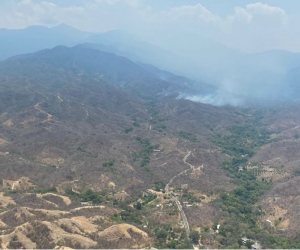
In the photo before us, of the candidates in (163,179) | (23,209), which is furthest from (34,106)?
(23,209)

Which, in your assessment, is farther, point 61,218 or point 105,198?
point 105,198

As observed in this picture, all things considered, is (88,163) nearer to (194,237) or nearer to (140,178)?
(140,178)

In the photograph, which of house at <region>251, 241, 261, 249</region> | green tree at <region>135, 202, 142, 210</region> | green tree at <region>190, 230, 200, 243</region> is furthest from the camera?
green tree at <region>135, 202, 142, 210</region>

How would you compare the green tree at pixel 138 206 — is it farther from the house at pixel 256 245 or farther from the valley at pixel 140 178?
the house at pixel 256 245

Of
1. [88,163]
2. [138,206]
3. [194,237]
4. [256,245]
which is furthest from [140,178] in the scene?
[256,245]

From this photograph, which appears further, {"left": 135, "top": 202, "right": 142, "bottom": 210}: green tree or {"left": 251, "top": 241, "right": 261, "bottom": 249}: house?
{"left": 135, "top": 202, "right": 142, "bottom": 210}: green tree

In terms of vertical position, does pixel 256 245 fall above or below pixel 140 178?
above

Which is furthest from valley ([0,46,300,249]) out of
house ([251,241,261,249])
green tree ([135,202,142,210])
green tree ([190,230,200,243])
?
house ([251,241,261,249])

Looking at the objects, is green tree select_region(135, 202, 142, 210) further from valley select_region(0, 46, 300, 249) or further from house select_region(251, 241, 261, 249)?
house select_region(251, 241, 261, 249)

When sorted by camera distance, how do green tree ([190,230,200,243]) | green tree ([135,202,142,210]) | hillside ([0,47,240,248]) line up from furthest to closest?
green tree ([135,202,142,210])
green tree ([190,230,200,243])
hillside ([0,47,240,248])

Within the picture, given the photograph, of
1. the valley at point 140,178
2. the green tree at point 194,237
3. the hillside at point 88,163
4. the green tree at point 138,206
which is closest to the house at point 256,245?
the valley at point 140,178

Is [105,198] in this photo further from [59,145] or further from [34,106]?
[34,106]
